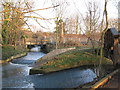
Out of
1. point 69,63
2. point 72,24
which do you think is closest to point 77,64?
point 69,63

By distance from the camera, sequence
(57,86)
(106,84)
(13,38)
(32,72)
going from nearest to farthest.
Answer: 1. (106,84)
2. (57,86)
3. (32,72)
4. (13,38)

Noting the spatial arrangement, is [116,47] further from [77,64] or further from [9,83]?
[9,83]

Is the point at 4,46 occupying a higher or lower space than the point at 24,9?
lower

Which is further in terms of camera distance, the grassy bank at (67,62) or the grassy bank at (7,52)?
the grassy bank at (7,52)

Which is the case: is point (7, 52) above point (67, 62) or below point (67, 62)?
above

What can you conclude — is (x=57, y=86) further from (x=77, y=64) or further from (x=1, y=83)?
(x=77, y=64)

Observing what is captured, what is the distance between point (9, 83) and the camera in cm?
917

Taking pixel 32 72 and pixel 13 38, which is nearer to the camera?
pixel 32 72

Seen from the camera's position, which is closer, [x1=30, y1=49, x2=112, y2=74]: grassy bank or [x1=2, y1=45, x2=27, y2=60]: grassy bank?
[x1=30, y1=49, x2=112, y2=74]: grassy bank

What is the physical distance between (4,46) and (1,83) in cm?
1599

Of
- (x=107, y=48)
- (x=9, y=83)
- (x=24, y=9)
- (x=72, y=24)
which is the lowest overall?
(x=9, y=83)

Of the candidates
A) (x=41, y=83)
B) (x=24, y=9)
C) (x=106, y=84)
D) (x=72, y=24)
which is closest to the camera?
(x=24, y=9)

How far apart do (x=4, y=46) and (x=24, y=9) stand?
2169 cm

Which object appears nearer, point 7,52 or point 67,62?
point 67,62
